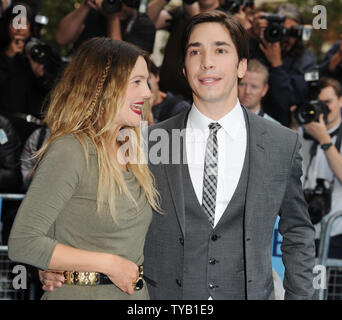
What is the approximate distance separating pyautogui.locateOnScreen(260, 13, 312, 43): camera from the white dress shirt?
91.4 inches

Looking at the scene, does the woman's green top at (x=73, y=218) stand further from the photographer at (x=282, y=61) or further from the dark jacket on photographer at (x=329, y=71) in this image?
the dark jacket on photographer at (x=329, y=71)

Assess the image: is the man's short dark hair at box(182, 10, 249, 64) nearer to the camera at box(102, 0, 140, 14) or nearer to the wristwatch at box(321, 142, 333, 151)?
the wristwatch at box(321, 142, 333, 151)

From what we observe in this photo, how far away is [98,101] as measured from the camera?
88.9 inches

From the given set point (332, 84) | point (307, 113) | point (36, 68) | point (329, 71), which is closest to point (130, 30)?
point (36, 68)

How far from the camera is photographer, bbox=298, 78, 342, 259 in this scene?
4230 mm

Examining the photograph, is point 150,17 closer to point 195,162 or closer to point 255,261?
point 195,162

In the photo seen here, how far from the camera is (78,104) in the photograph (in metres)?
2.24

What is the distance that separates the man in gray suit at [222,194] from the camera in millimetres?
2416

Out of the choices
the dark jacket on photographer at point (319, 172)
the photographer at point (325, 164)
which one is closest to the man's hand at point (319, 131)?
the photographer at point (325, 164)

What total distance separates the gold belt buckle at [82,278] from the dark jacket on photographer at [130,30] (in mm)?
3019

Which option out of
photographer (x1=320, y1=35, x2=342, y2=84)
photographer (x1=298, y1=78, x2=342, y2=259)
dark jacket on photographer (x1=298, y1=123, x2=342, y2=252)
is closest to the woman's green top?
photographer (x1=298, y1=78, x2=342, y2=259)

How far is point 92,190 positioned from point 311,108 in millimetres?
2685
